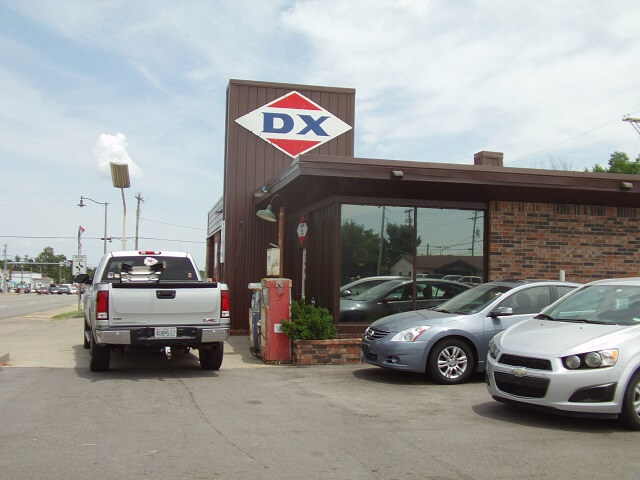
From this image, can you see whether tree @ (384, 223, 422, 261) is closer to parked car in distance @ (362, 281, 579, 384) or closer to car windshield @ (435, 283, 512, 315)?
car windshield @ (435, 283, 512, 315)

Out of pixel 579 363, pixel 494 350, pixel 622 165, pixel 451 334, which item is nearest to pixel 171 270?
pixel 451 334

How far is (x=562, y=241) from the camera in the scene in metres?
13.2

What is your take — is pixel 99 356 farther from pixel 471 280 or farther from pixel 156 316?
pixel 471 280

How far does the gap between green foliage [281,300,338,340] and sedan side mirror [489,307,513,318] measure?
2985 mm

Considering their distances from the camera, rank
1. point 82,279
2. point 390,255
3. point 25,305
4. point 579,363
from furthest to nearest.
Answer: point 25,305 → point 390,255 → point 82,279 → point 579,363

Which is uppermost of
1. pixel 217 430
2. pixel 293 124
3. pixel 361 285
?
pixel 293 124

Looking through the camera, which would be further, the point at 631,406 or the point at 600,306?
the point at 600,306

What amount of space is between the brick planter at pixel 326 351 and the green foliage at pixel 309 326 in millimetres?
123

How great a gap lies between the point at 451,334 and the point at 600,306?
7.55 ft

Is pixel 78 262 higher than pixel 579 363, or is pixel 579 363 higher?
pixel 78 262

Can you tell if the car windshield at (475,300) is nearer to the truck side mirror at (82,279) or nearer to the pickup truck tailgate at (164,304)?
the pickup truck tailgate at (164,304)

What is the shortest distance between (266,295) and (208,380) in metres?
2.29

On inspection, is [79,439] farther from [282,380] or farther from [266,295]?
[266,295]

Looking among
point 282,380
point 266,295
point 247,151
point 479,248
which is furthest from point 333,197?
point 247,151
